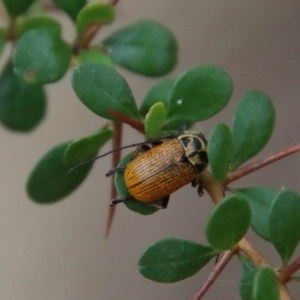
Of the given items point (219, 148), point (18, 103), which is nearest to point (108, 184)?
point (18, 103)

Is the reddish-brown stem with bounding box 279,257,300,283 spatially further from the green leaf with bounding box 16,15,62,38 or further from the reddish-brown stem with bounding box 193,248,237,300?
the green leaf with bounding box 16,15,62,38

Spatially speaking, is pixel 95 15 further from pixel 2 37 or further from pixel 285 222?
pixel 285 222

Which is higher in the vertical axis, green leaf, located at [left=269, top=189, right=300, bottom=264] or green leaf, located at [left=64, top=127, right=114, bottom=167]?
green leaf, located at [left=64, top=127, right=114, bottom=167]

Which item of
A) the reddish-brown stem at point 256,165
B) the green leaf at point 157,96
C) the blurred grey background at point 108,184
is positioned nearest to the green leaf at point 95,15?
the green leaf at point 157,96

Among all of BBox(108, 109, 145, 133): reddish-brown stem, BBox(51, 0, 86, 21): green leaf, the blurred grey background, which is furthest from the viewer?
the blurred grey background

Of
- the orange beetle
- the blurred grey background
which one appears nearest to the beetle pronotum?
the orange beetle

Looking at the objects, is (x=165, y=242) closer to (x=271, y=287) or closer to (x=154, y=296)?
(x=271, y=287)

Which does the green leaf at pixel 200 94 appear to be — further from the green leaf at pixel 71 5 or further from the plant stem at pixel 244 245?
the green leaf at pixel 71 5

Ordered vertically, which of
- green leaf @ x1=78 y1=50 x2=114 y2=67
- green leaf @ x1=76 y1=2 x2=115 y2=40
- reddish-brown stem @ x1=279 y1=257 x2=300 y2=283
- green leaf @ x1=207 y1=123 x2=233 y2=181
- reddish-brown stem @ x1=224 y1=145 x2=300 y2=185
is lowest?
reddish-brown stem @ x1=279 y1=257 x2=300 y2=283

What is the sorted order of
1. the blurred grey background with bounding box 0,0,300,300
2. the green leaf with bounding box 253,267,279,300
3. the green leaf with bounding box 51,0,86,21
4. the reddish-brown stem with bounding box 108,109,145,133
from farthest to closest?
the blurred grey background with bounding box 0,0,300,300 → the green leaf with bounding box 51,0,86,21 → the reddish-brown stem with bounding box 108,109,145,133 → the green leaf with bounding box 253,267,279,300
